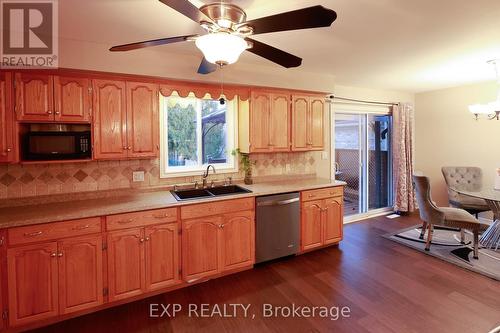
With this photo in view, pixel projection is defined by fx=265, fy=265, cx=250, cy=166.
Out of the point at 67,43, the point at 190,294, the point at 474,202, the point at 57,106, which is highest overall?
the point at 67,43

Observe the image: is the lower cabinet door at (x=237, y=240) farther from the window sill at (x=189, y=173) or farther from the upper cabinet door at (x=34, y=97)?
the upper cabinet door at (x=34, y=97)

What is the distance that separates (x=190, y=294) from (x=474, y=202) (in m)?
4.39

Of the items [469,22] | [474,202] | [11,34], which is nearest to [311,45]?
[469,22]

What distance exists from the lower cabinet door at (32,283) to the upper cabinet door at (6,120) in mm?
824

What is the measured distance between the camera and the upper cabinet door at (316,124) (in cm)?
383

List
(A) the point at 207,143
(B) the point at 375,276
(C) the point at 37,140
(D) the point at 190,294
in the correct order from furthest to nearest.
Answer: (A) the point at 207,143 → (B) the point at 375,276 → (D) the point at 190,294 → (C) the point at 37,140

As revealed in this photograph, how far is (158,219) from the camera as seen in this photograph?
2.57m

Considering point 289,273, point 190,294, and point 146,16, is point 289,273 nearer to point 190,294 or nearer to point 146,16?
point 190,294

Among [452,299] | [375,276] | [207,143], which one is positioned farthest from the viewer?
[207,143]

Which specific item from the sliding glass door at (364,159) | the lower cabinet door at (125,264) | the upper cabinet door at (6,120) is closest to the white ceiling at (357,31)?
the upper cabinet door at (6,120)

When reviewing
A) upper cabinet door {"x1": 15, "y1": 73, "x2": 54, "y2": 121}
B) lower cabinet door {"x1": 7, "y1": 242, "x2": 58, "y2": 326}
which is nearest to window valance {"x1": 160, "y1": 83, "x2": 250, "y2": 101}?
upper cabinet door {"x1": 15, "y1": 73, "x2": 54, "y2": 121}

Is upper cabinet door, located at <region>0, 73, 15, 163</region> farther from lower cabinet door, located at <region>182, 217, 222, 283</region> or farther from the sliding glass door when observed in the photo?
the sliding glass door

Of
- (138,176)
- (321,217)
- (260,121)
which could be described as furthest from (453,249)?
(138,176)

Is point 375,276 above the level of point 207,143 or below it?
below
